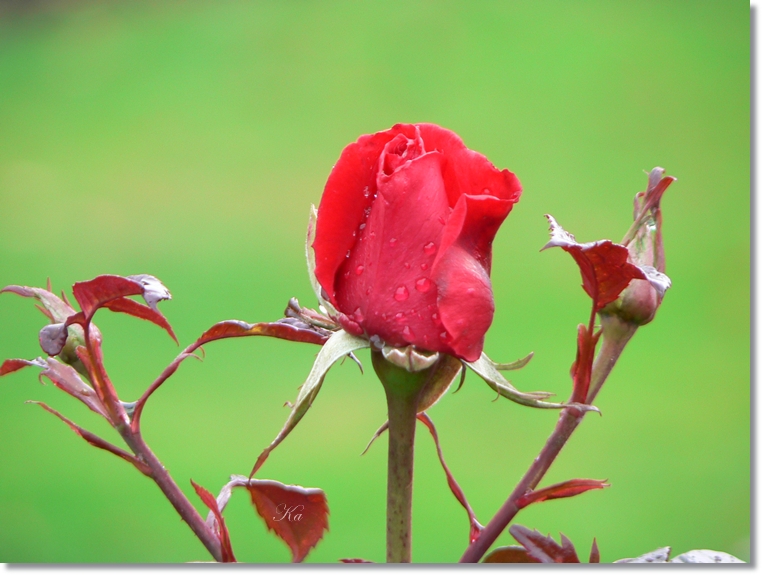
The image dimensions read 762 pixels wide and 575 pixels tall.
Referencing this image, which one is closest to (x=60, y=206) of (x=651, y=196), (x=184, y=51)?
(x=184, y=51)

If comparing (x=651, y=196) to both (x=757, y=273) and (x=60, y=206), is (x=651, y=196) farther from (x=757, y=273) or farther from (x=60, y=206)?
(x=60, y=206)

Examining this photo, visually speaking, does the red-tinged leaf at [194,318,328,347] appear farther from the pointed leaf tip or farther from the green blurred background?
the green blurred background

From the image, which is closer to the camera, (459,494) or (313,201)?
(459,494)

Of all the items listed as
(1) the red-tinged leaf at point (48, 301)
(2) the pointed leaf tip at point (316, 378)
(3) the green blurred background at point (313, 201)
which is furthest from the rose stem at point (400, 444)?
(3) the green blurred background at point (313, 201)

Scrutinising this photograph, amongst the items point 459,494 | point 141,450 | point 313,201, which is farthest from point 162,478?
point 313,201

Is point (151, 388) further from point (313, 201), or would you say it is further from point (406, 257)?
point (313, 201)

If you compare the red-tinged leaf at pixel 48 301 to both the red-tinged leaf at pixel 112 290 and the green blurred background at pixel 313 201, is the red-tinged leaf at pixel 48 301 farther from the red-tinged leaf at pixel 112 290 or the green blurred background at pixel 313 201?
the green blurred background at pixel 313 201
